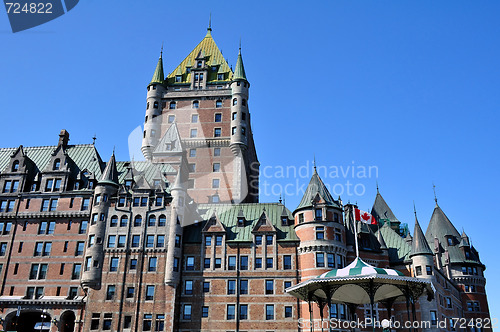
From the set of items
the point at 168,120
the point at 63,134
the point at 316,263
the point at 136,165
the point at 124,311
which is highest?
the point at 168,120

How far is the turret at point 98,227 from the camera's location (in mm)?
64750

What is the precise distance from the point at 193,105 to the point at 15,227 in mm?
37129

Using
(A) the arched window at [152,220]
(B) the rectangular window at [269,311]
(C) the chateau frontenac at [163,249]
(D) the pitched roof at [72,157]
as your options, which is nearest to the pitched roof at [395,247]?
(C) the chateau frontenac at [163,249]

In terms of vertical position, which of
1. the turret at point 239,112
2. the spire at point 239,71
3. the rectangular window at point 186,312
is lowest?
the rectangular window at point 186,312

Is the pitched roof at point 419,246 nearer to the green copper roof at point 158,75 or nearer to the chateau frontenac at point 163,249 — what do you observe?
the chateau frontenac at point 163,249

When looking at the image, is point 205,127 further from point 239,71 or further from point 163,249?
point 163,249

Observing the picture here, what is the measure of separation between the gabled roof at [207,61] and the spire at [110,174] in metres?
27.7

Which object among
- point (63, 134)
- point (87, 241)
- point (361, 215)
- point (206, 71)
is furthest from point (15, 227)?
point (361, 215)

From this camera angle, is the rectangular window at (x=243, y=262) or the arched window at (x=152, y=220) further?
the arched window at (x=152, y=220)

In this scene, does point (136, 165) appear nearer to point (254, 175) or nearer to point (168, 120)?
point (168, 120)

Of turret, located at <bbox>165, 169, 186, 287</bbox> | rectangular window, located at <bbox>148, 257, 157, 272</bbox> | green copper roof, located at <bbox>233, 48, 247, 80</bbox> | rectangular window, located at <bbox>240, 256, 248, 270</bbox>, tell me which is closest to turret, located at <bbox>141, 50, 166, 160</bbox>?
green copper roof, located at <bbox>233, 48, 247, 80</bbox>

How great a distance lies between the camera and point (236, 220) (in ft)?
237

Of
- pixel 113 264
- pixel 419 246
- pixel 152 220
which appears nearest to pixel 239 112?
pixel 152 220

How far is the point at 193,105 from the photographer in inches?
3561
